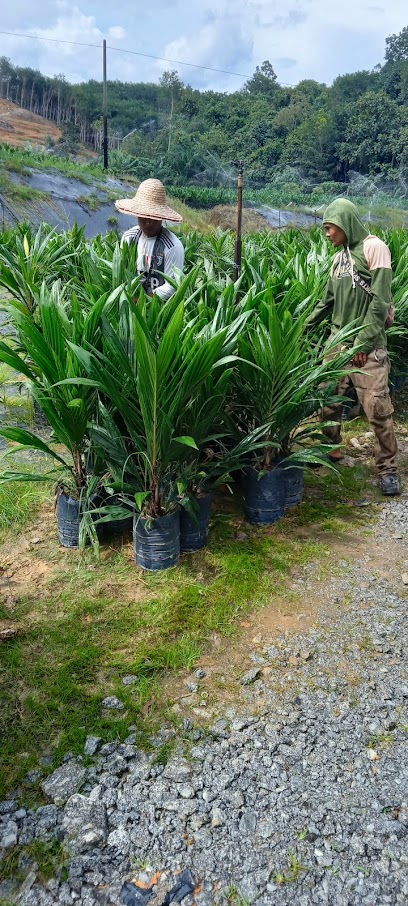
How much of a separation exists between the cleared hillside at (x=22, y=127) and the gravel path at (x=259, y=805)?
126ft

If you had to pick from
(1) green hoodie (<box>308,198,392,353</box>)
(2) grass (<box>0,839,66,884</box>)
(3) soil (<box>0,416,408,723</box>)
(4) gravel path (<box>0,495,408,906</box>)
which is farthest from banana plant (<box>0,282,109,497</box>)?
(1) green hoodie (<box>308,198,392,353</box>)

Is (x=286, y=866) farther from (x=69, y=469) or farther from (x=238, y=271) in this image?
(x=238, y=271)

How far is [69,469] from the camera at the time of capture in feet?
8.32

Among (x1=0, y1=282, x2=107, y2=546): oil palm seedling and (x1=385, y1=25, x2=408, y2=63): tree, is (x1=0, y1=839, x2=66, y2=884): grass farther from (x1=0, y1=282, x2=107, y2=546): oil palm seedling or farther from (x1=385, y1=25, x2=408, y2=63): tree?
(x1=385, y1=25, x2=408, y2=63): tree

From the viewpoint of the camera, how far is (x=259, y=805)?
1.53 metres

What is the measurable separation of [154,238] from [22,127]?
1768 inches

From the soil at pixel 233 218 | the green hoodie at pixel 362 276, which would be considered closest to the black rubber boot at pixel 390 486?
the green hoodie at pixel 362 276

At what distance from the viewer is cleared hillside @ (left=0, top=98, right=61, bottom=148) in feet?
123

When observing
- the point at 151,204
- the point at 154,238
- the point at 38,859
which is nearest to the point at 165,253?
the point at 154,238

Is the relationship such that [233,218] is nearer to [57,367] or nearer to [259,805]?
[57,367]

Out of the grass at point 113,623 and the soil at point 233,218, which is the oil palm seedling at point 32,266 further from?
the soil at point 233,218

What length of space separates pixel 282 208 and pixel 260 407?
2383 cm

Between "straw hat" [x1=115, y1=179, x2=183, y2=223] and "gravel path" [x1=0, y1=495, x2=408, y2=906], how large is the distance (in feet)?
6.47

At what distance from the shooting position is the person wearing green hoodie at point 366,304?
3064 mm
